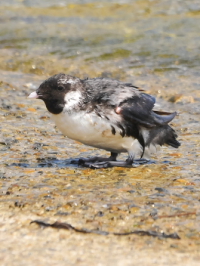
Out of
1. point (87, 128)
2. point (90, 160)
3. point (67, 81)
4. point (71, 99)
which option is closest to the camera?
point (87, 128)

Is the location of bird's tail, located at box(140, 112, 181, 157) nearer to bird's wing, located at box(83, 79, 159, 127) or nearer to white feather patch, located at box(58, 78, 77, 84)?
bird's wing, located at box(83, 79, 159, 127)

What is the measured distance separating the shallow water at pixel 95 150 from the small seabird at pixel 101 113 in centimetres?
29

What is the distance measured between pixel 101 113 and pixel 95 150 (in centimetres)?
132

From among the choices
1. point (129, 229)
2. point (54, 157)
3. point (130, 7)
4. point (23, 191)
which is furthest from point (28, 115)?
point (130, 7)

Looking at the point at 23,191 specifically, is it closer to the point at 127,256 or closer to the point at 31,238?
the point at 31,238

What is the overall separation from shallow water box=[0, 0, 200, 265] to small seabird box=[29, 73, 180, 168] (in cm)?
29

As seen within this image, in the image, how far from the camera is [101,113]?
18.1ft

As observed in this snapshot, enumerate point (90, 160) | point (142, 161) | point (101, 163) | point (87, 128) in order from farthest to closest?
point (142, 161), point (90, 160), point (101, 163), point (87, 128)

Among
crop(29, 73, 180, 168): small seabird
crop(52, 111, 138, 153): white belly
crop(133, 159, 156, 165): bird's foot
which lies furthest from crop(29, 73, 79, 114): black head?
crop(133, 159, 156, 165): bird's foot

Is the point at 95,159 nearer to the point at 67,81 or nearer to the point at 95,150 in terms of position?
the point at 95,150

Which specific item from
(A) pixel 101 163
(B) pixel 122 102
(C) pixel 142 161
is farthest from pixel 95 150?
(B) pixel 122 102

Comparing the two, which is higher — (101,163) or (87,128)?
(87,128)

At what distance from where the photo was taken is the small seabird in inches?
217

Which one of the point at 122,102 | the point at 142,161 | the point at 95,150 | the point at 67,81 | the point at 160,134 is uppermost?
the point at 67,81
